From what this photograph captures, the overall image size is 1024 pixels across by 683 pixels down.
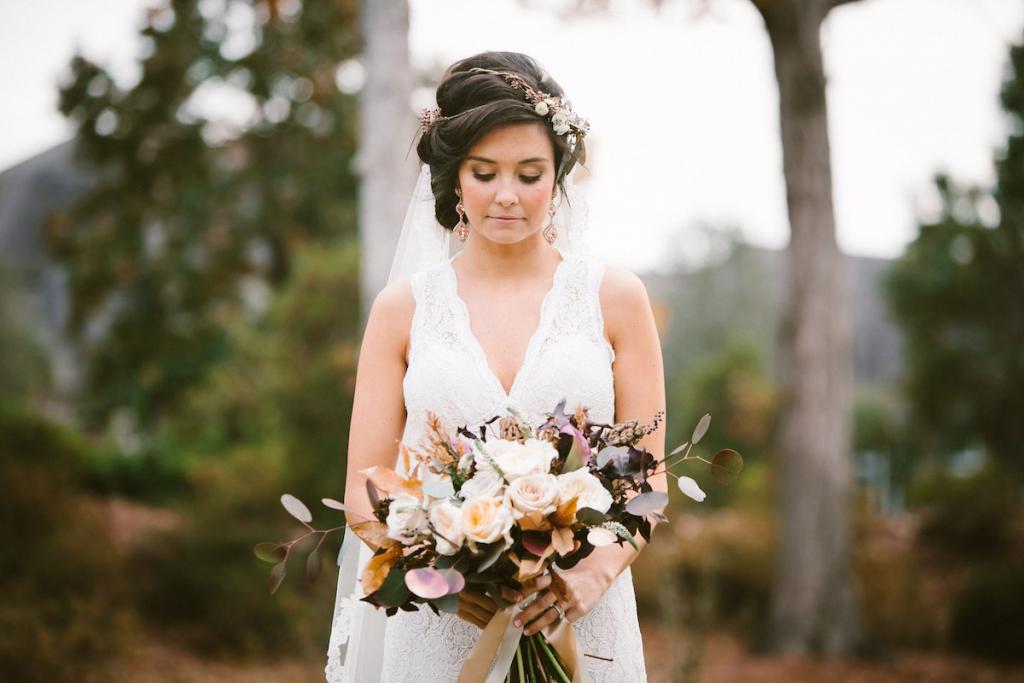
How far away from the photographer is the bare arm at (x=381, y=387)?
2.50 metres

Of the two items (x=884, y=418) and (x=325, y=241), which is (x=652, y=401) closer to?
(x=325, y=241)

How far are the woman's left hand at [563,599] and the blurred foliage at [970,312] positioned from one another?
14.3m

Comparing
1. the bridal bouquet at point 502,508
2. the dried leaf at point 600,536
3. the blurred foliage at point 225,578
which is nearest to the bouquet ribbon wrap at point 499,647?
the bridal bouquet at point 502,508

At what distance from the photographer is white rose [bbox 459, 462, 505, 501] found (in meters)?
1.93

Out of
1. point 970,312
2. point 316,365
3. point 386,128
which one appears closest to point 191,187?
point 316,365

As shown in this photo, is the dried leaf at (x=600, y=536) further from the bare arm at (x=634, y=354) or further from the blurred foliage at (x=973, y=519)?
the blurred foliage at (x=973, y=519)

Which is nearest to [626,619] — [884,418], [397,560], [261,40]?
[397,560]

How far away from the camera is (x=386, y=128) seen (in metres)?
5.81

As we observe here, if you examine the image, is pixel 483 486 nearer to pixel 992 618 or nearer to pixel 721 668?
pixel 721 668

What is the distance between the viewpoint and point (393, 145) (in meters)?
5.79

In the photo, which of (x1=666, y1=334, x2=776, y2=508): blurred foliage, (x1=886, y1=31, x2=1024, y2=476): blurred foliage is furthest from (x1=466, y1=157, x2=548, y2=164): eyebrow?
(x1=886, y1=31, x2=1024, y2=476): blurred foliage

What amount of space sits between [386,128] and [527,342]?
361 cm

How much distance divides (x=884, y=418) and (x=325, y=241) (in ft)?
40.2

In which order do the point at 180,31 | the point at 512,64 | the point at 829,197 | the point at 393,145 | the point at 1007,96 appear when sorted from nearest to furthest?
the point at 512,64 → the point at 393,145 → the point at 829,197 → the point at 1007,96 → the point at 180,31
